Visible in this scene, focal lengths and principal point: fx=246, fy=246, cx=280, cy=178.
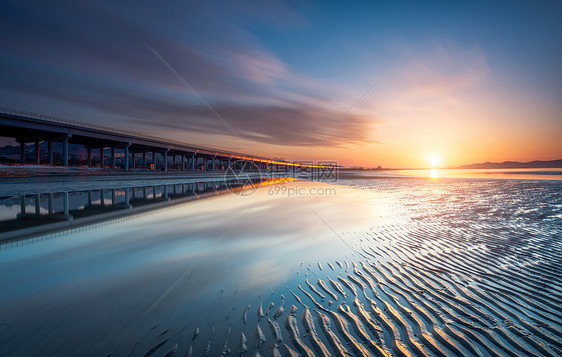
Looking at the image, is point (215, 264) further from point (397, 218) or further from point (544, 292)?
point (397, 218)

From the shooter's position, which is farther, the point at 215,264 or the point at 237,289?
the point at 215,264

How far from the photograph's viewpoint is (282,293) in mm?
4676

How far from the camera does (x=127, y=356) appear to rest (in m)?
2.92

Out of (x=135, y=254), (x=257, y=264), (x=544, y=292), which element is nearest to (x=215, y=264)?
(x=257, y=264)

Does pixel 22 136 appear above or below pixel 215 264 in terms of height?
above

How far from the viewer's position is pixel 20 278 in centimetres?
506

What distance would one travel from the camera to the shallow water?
3217 mm

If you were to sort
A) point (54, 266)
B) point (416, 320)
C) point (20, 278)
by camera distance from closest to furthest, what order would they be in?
1. point (416, 320)
2. point (20, 278)
3. point (54, 266)

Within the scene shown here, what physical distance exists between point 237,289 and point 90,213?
472 inches

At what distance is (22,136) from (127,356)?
7167cm

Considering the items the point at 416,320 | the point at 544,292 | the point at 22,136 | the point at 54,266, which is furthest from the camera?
the point at 22,136

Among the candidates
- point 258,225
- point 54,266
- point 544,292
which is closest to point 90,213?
point 54,266

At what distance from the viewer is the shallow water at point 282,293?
127 inches

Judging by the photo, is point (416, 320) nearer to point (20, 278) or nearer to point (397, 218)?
point (20, 278)
